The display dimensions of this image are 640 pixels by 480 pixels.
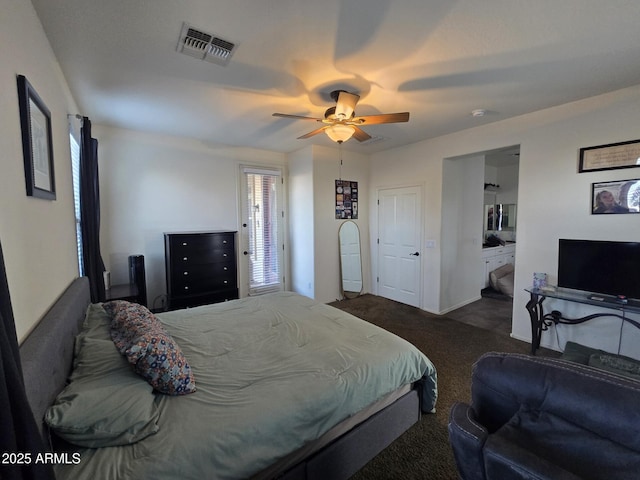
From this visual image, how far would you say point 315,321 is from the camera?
235cm

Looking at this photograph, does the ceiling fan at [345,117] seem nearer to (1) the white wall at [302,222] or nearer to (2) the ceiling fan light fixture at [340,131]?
(2) the ceiling fan light fixture at [340,131]

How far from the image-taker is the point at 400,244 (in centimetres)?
478

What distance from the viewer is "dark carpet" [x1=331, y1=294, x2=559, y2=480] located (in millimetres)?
1669

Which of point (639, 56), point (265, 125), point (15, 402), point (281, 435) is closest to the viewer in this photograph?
point (15, 402)

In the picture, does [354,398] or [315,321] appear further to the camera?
[315,321]

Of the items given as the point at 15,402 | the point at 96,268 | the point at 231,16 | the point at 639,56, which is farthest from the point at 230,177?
the point at 639,56

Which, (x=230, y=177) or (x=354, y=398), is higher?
(x=230, y=177)

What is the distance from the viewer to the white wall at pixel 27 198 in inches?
43.8

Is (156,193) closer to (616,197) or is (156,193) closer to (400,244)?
(400,244)

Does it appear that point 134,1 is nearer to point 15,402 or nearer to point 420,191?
point 15,402

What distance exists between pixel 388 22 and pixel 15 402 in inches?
90.7

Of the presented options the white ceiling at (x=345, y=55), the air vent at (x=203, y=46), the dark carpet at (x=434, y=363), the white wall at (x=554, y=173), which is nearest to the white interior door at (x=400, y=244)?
the dark carpet at (x=434, y=363)

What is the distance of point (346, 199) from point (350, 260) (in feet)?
3.65

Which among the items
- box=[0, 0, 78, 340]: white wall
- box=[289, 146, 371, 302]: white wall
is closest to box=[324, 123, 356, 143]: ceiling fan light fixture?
box=[289, 146, 371, 302]: white wall
